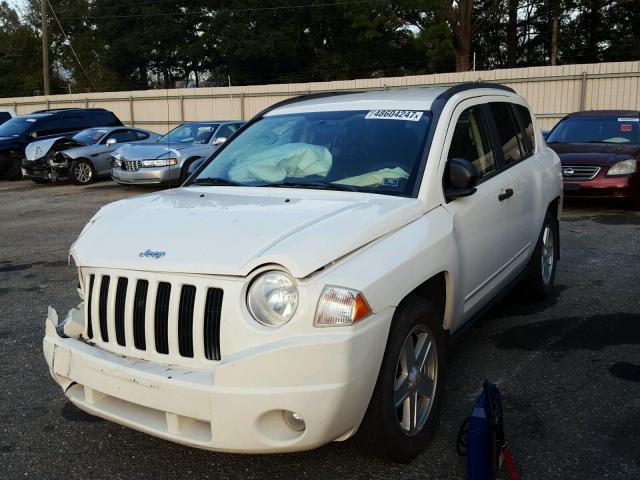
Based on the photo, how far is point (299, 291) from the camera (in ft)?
8.77

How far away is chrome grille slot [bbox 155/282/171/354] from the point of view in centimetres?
282

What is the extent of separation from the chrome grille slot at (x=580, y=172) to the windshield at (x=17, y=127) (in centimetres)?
1430

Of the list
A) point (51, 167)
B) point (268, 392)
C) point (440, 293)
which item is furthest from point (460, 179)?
point (51, 167)

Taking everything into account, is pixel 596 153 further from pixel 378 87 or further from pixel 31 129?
pixel 31 129

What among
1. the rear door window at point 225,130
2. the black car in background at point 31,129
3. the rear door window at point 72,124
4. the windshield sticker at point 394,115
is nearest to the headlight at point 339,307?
the windshield sticker at point 394,115

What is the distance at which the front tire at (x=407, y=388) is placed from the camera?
9.41ft

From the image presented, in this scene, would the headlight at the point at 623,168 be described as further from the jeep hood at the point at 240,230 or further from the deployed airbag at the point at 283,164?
the jeep hood at the point at 240,230

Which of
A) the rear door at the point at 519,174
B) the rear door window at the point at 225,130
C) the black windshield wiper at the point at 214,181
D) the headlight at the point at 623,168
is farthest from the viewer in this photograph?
the rear door window at the point at 225,130

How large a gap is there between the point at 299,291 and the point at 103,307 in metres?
0.99

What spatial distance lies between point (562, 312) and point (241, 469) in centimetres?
325

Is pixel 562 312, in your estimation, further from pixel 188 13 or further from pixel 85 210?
pixel 188 13

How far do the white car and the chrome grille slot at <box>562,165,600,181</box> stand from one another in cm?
640

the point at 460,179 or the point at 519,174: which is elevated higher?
the point at 460,179

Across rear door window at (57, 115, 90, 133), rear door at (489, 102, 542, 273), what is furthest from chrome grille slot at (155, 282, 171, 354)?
rear door window at (57, 115, 90, 133)
